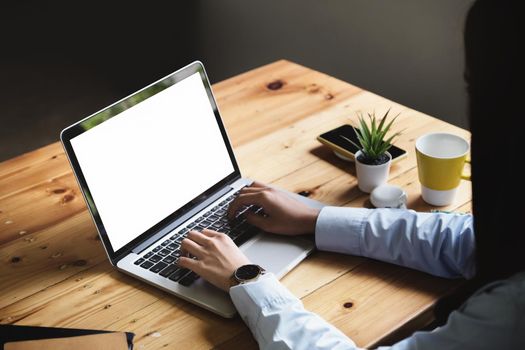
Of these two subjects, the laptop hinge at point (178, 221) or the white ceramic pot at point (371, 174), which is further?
the white ceramic pot at point (371, 174)

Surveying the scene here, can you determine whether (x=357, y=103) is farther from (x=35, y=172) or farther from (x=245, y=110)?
(x=35, y=172)

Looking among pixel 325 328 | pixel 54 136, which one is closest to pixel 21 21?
pixel 54 136

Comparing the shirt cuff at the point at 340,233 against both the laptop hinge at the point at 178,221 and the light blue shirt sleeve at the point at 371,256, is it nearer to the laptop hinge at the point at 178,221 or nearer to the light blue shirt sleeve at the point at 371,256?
the light blue shirt sleeve at the point at 371,256

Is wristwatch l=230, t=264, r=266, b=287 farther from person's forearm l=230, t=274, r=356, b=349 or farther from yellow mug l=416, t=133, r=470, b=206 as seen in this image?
yellow mug l=416, t=133, r=470, b=206

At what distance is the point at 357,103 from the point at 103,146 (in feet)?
2.59

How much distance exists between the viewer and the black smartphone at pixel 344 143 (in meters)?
1.61

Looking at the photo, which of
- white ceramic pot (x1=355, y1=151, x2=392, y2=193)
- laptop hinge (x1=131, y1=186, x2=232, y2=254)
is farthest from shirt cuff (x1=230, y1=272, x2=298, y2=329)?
white ceramic pot (x1=355, y1=151, x2=392, y2=193)

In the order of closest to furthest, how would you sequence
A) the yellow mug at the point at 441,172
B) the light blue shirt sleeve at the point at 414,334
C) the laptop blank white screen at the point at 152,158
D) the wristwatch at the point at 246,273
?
the light blue shirt sleeve at the point at 414,334
the wristwatch at the point at 246,273
the laptop blank white screen at the point at 152,158
the yellow mug at the point at 441,172

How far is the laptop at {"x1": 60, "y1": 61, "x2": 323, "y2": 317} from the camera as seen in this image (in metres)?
1.29

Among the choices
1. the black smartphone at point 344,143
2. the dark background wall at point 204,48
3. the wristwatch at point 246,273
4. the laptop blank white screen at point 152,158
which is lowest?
the dark background wall at point 204,48

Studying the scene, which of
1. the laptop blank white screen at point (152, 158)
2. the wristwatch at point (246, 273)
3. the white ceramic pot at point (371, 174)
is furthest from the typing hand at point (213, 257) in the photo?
the white ceramic pot at point (371, 174)

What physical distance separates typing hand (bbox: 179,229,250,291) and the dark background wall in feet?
6.79

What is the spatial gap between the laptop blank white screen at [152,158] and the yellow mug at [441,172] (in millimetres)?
420

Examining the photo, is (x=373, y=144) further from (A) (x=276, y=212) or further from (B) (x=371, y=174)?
(A) (x=276, y=212)
